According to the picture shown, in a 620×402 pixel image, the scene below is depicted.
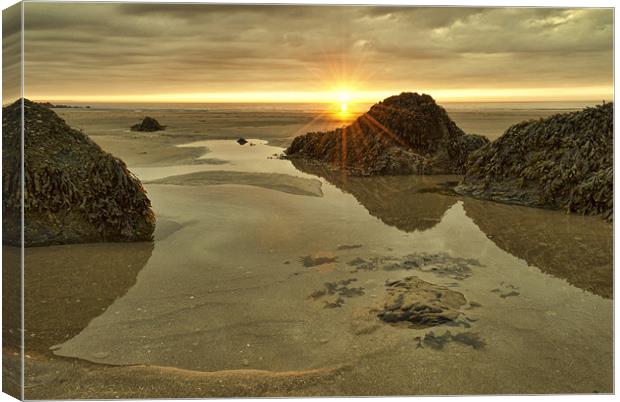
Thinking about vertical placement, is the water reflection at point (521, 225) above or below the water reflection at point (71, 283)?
above

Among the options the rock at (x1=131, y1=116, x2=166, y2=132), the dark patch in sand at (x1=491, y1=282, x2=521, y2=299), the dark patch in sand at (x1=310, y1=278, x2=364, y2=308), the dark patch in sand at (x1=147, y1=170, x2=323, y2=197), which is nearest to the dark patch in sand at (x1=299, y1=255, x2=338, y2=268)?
the dark patch in sand at (x1=310, y1=278, x2=364, y2=308)

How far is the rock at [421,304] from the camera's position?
380cm

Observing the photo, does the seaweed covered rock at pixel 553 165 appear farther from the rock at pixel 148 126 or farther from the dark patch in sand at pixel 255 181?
the rock at pixel 148 126

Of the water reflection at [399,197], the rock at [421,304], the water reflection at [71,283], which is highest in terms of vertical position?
the water reflection at [399,197]

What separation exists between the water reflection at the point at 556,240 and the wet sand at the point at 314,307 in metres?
0.03

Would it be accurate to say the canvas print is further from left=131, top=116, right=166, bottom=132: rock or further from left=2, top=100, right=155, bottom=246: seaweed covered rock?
left=131, top=116, right=166, bottom=132: rock

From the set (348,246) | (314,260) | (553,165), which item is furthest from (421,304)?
(553,165)

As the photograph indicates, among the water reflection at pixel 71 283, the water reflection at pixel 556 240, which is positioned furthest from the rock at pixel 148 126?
the water reflection at pixel 71 283

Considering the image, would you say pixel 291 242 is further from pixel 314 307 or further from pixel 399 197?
pixel 399 197

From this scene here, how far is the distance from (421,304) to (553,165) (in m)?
5.54

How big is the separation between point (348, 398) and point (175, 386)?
1023 millimetres

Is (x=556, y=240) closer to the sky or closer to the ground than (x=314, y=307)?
closer to the sky

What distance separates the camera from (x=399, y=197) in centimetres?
894

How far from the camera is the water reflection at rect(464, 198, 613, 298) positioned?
16.2ft
